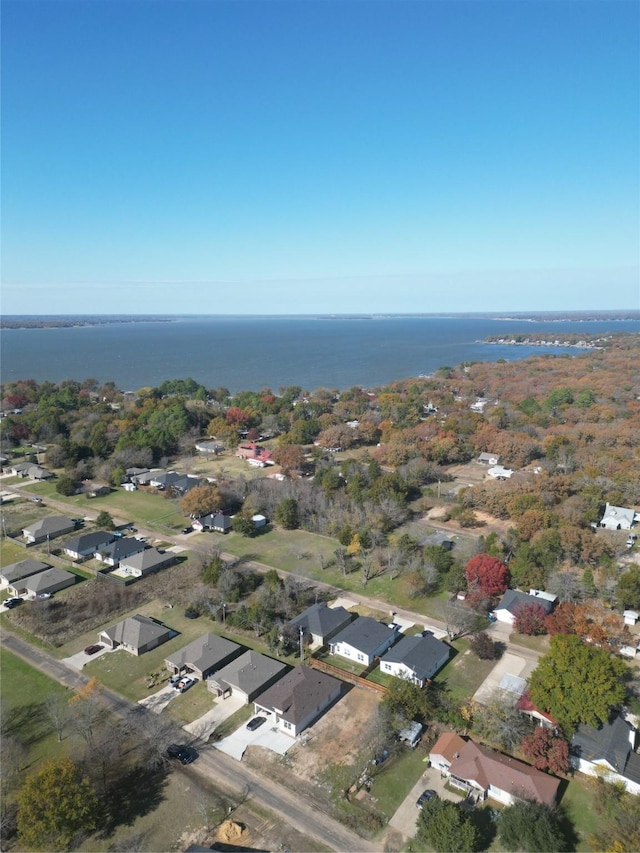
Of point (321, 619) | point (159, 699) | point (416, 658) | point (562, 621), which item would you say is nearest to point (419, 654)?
point (416, 658)

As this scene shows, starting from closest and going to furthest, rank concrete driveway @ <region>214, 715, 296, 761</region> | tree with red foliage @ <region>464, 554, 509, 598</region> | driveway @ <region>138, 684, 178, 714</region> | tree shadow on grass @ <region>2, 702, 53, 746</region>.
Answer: concrete driveway @ <region>214, 715, 296, 761</region> < tree shadow on grass @ <region>2, 702, 53, 746</region> < driveway @ <region>138, 684, 178, 714</region> < tree with red foliage @ <region>464, 554, 509, 598</region>

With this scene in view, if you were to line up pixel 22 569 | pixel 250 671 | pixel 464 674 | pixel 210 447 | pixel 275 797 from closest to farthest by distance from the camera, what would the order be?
pixel 275 797, pixel 250 671, pixel 464 674, pixel 22 569, pixel 210 447

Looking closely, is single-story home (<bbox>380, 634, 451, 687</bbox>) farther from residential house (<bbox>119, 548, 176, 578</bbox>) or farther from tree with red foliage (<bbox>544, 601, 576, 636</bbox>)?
residential house (<bbox>119, 548, 176, 578</bbox>)

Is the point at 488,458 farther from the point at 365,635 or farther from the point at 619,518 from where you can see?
the point at 365,635

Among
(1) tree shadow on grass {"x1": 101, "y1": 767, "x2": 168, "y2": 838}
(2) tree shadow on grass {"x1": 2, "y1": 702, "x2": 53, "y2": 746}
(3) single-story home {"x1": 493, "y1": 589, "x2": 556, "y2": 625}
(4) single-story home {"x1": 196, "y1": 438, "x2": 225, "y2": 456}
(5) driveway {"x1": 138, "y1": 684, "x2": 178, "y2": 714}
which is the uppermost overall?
(4) single-story home {"x1": 196, "y1": 438, "x2": 225, "y2": 456}

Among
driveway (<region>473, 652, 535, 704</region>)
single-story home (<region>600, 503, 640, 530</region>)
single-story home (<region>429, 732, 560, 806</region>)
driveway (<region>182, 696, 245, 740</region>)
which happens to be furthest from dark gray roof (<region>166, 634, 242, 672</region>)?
single-story home (<region>600, 503, 640, 530</region>)
